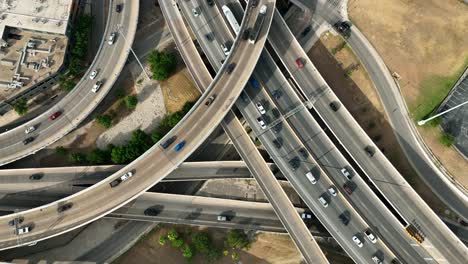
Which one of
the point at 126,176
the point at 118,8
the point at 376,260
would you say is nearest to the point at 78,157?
the point at 126,176

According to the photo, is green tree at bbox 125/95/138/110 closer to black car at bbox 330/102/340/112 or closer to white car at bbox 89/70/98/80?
white car at bbox 89/70/98/80

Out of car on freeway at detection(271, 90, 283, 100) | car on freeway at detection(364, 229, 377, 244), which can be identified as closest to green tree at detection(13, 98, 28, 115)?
car on freeway at detection(271, 90, 283, 100)

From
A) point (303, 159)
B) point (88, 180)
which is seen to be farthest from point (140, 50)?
point (303, 159)

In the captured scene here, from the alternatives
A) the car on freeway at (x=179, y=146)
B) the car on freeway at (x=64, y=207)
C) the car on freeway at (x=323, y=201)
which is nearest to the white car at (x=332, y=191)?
the car on freeway at (x=323, y=201)

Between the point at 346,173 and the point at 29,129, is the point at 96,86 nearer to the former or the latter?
the point at 29,129

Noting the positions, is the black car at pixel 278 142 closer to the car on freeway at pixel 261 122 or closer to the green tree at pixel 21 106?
Answer: the car on freeway at pixel 261 122

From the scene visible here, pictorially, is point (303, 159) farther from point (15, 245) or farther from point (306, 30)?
point (15, 245)
